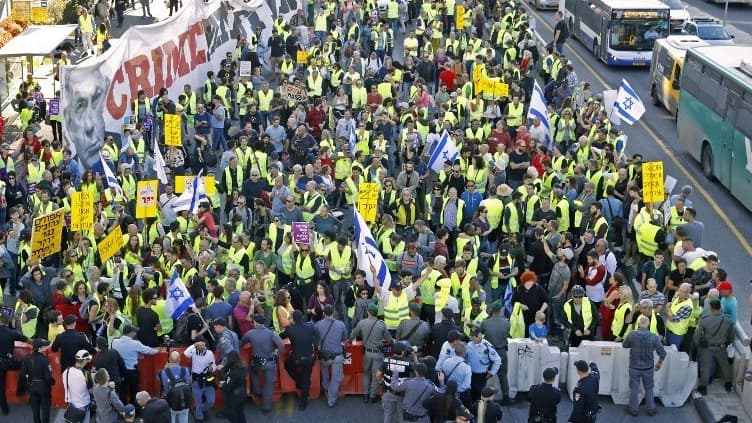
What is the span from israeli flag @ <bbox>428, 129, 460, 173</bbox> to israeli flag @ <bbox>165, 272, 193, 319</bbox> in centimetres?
720

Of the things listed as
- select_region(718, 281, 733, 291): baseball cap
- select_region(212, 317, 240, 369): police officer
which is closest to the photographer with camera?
select_region(212, 317, 240, 369): police officer

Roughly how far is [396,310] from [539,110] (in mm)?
8628

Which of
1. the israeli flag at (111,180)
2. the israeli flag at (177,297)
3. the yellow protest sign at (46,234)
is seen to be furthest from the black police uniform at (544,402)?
the israeli flag at (111,180)

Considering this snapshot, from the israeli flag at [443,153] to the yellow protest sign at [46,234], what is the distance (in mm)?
6782

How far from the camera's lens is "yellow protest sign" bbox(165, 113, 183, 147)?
23094 mm

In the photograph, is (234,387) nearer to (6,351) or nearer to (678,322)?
(6,351)

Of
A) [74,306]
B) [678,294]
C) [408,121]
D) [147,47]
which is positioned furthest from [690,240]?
[147,47]

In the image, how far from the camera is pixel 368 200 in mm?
19469

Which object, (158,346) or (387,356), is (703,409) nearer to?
(387,356)

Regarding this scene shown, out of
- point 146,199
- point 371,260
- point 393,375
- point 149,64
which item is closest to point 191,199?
point 146,199

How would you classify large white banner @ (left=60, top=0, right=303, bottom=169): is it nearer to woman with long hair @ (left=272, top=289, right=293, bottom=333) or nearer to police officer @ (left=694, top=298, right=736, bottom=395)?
woman with long hair @ (left=272, top=289, right=293, bottom=333)

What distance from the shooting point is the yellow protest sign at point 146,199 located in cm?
1960

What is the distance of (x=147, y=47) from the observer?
27219mm

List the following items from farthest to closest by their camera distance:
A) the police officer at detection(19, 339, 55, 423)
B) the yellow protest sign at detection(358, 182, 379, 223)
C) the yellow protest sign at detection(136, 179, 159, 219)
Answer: the yellow protest sign at detection(136, 179, 159, 219)
the yellow protest sign at detection(358, 182, 379, 223)
the police officer at detection(19, 339, 55, 423)
